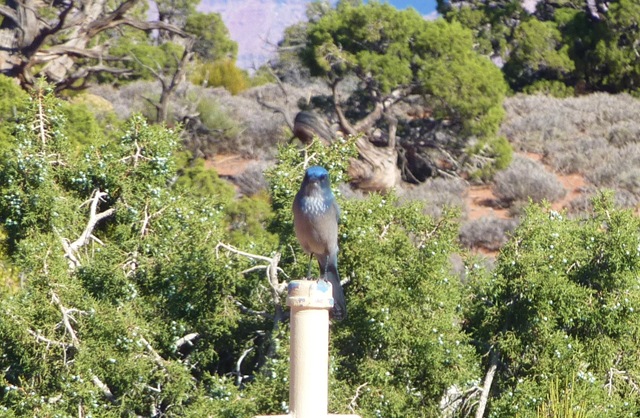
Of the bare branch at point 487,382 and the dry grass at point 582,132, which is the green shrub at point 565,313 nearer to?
the bare branch at point 487,382

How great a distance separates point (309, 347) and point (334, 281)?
47.7 inches

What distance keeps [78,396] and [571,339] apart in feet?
9.36

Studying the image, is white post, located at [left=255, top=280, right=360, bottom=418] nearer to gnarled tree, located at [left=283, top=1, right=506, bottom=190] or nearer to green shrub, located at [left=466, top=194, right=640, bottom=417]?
Result: green shrub, located at [left=466, top=194, right=640, bottom=417]

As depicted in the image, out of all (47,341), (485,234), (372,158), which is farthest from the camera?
(372,158)

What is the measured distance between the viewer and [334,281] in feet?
17.1

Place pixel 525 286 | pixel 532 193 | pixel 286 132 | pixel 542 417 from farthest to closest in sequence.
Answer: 1. pixel 286 132
2. pixel 532 193
3. pixel 525 286
4. pixel 542 417

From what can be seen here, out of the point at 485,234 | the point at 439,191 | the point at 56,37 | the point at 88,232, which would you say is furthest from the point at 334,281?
the point at 56,37

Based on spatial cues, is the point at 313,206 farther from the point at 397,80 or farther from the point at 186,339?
the point at 397,80

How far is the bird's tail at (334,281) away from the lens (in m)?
5.14

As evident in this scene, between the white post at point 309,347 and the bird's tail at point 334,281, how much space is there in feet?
3.57

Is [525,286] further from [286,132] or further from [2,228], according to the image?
[286,132]

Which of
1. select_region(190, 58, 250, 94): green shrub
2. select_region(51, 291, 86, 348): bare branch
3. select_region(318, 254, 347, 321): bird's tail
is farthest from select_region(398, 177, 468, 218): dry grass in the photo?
select_region(190, 58, 250, 94): green shrub

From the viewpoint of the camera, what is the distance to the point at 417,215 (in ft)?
22.3

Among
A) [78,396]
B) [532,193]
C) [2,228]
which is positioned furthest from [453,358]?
[532,193]
